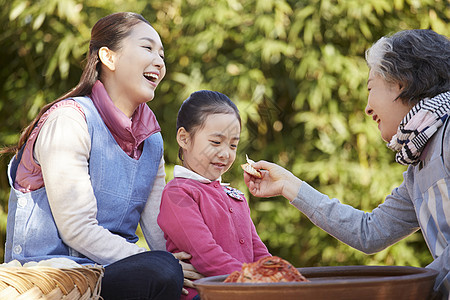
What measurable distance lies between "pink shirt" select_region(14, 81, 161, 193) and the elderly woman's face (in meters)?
0.79

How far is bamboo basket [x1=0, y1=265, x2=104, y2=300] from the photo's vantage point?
4.50 feet

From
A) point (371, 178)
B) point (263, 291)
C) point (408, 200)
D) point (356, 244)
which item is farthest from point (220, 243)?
point (371, 178)

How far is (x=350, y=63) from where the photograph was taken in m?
3.64

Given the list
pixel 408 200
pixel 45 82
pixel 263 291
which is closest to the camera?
pixel 263 291

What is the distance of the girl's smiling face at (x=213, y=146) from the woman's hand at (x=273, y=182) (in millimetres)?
115

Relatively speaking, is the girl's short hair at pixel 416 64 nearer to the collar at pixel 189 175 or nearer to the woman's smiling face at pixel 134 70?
the collar at pixel 189 175

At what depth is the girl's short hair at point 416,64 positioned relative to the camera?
181cm

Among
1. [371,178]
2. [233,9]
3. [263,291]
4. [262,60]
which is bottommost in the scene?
[371,178]

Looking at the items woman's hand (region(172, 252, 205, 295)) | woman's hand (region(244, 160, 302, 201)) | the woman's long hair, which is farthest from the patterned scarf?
the woman's long hair

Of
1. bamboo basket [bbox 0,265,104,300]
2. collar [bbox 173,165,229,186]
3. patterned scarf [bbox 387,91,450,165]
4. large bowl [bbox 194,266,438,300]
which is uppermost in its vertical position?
patterned scarf [bbox 387,91,450,165]

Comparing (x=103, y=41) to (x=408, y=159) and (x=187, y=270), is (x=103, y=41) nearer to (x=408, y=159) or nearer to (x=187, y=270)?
(x=187, y=270)

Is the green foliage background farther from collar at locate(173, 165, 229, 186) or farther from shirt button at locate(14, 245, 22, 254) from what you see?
shirt button at locate(14, 245, 22, 254)

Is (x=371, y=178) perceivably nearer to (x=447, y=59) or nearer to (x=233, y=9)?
(x=233, y=9)

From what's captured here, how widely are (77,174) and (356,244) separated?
92cm
